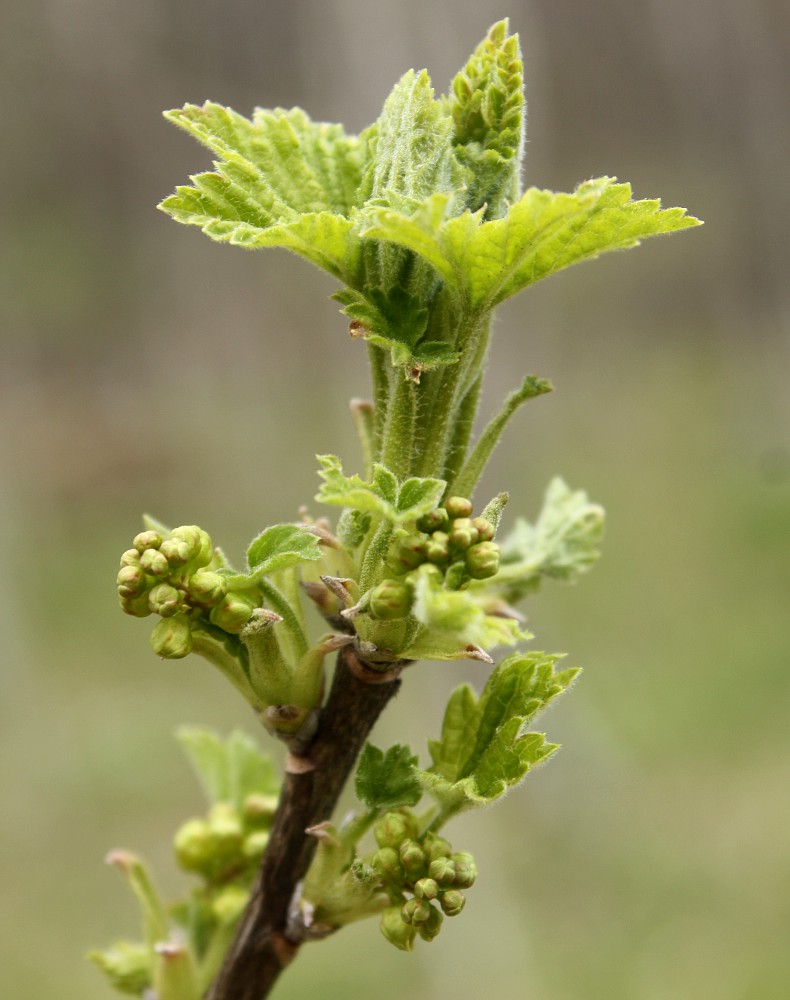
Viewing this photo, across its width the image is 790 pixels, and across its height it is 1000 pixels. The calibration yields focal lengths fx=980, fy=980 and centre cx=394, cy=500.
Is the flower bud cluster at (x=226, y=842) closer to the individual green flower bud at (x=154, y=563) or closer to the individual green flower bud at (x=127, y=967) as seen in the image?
the individual green flower bud at (x=127, y=967)

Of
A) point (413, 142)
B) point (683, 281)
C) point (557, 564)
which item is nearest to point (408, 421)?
point (413, 142)

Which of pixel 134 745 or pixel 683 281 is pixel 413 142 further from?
pixel 683 281

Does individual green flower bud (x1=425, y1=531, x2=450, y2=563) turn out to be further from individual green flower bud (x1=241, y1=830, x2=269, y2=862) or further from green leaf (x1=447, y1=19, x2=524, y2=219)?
individual green flower bud (x1=241, y1=830, x2=269, y2=862)

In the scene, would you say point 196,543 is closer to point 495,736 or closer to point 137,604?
point 137,604

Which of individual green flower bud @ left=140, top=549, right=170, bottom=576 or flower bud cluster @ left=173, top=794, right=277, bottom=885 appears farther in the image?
flower bud cluster @ left=173, top=794, right=277, bottom=885

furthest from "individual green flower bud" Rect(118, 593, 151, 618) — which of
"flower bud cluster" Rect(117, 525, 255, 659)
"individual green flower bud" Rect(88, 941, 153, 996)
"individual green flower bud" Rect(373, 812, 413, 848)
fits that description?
"individual green flower bud" Rect(88, 941, 153, 996)

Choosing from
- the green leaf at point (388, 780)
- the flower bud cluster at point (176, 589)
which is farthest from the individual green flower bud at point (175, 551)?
the green leaf at point (388, 780)
